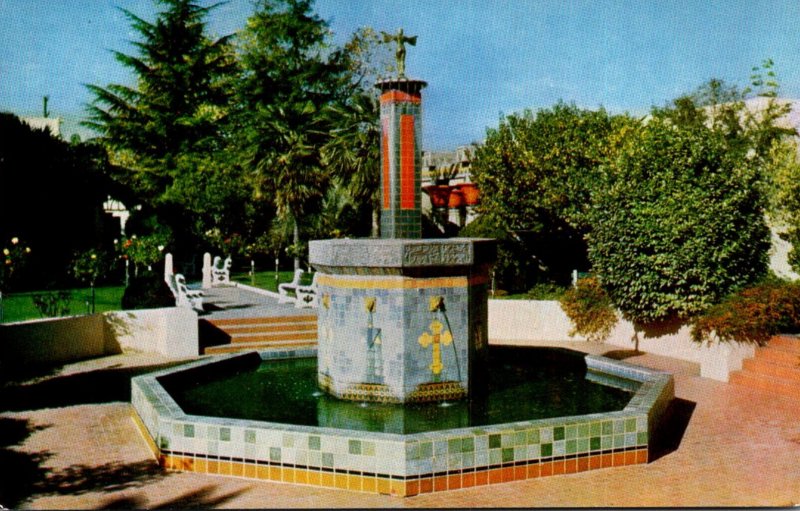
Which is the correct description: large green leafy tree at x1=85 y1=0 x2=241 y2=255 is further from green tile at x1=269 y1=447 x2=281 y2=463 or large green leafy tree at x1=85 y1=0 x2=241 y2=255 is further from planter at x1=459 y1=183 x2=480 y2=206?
green tile at x1=269 y1=447 x2=281 y2=463

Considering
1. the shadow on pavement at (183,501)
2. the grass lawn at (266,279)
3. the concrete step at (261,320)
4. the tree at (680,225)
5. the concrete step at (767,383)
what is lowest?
the shadow on pavement at (183,501)

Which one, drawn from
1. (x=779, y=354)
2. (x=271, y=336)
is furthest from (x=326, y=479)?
(x=271, y=336)

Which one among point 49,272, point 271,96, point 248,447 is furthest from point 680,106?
point 248,447

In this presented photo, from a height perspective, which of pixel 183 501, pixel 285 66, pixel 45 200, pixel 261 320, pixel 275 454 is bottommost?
pixel 183 501

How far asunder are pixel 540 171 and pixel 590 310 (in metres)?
9.05

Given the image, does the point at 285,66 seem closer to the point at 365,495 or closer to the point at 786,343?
the point at 786,343

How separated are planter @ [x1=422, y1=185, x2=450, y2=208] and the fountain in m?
24.1

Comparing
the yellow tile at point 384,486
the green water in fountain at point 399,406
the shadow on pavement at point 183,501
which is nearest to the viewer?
the shadow on pavement at point 183,501

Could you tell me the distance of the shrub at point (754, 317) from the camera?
42.9 feet

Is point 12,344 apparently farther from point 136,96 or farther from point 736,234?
point 136,96

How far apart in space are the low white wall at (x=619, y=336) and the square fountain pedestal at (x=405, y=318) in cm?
569

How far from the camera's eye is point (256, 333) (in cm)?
1727

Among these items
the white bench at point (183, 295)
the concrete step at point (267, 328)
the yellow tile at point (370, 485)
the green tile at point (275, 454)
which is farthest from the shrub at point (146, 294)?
the yellow tile at point (370, 485)

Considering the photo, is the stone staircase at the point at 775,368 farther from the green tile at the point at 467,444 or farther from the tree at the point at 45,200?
the tree at the point at 45,200
